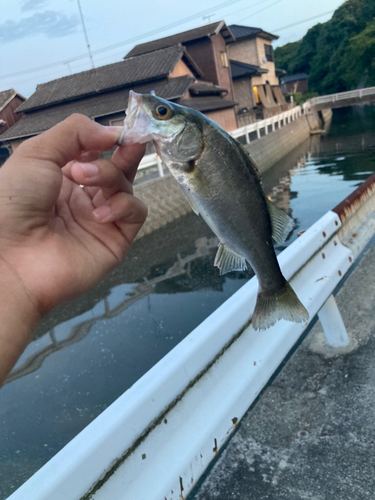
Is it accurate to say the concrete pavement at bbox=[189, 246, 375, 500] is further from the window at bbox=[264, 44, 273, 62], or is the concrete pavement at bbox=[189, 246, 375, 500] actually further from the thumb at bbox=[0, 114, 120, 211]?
the window at bbox=[264, 44, 273, 62]

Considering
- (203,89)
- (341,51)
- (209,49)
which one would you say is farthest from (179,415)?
(341,51)

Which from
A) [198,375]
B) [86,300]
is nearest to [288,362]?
[198,375]

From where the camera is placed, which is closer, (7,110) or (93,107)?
(93,107)

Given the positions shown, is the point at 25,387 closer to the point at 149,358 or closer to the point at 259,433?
the point at 149,358

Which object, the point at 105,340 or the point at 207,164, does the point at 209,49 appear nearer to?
the point at 105,340

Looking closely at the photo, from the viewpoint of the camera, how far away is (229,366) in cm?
225

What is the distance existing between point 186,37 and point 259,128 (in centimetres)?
1830

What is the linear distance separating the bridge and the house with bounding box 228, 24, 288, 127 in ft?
12.6

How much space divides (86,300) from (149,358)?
3.07 m

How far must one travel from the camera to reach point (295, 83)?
81.8 metres

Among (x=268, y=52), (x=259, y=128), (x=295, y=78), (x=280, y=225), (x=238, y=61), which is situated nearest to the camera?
(x=280, y=225)

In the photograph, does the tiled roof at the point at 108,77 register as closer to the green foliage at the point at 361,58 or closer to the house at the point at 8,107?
the house at the point at 8,107

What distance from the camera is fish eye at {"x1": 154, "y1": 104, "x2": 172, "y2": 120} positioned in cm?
158

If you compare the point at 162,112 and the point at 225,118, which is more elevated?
the point at 162,112
